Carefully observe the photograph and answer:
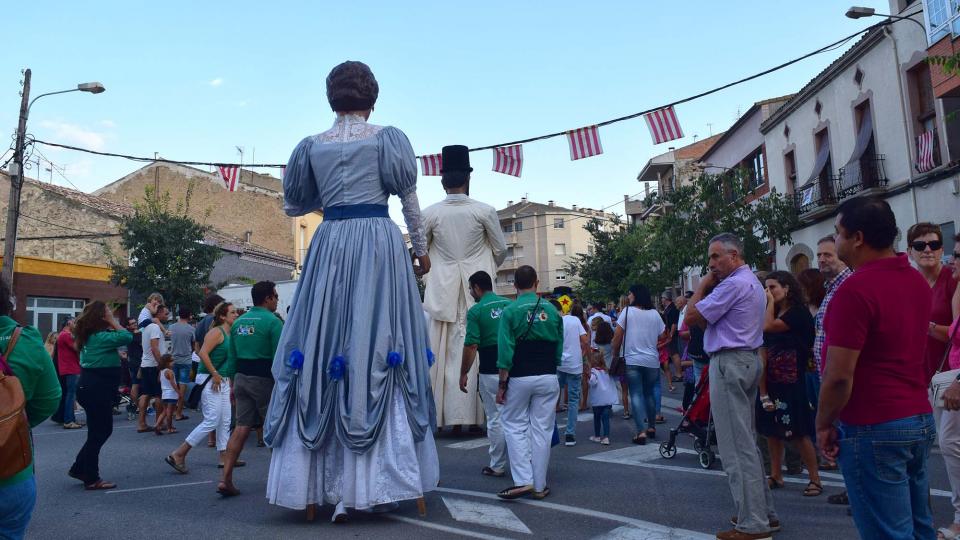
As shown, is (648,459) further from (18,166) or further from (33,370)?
(18,166)

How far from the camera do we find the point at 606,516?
508cm

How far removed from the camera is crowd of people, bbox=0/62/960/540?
2.88 metres

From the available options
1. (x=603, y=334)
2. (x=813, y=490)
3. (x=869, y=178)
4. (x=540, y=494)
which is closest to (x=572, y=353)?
(x=603, y=334)

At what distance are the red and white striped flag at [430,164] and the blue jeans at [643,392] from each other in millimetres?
7279

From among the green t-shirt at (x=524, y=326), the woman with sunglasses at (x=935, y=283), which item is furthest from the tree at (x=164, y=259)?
the woman with sunglasses at (x=935, y=283)

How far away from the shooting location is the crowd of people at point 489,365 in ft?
9.44

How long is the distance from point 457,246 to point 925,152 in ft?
52.5

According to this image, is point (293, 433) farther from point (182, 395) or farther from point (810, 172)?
point (810, 172)

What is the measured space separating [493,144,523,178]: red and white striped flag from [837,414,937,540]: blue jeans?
37.9ft

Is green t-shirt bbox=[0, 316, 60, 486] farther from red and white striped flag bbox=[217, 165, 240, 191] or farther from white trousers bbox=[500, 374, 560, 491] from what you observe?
red and white striped flag bbox=[217, 165, 240, 191]

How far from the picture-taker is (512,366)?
596 cm

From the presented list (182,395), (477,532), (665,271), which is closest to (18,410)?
(477,532)

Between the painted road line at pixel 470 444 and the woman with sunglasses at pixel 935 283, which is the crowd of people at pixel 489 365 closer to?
the woman with sunglasses at pixel 935 283

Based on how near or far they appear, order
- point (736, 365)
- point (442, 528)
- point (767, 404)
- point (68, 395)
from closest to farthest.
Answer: point (736, 365), point (442, 528), point (767, 404), point (68, 395)
